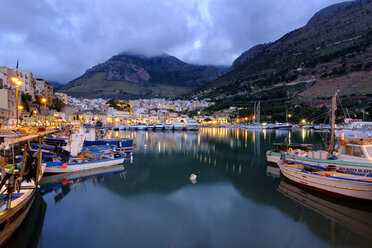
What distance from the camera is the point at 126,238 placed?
269 inches

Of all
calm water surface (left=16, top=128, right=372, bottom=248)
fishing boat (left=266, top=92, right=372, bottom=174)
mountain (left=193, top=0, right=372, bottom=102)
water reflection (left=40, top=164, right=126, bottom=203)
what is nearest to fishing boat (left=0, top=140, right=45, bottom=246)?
calm water surface (left=16, top=128, right=372, bottom=248)

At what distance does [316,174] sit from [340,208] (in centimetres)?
177

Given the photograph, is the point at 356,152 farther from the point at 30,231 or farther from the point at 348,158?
the point at 30,231

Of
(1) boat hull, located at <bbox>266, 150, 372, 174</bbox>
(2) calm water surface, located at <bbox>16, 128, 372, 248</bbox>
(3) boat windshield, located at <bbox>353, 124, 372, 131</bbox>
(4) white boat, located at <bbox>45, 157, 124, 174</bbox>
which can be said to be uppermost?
(3) boat windshield, located at <bbox>353, 124, 372, 131</bbox>

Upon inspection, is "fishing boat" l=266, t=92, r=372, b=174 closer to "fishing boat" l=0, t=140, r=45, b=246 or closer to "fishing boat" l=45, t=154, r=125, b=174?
"fishing boat" l=45, t=154, r=125, b=174

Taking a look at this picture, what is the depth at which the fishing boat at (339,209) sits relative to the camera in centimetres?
748

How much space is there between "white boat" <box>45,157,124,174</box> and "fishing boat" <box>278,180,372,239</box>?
11182mm

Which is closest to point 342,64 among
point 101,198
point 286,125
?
point 286,125

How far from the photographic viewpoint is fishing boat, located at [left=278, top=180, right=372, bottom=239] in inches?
295

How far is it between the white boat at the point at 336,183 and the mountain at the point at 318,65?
76.5m

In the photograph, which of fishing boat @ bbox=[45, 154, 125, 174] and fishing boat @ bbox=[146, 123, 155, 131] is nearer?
fishing boat @ bbox=[45, 154, 125, 174]

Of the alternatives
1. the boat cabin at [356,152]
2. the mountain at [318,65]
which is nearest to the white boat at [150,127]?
the boat cabin at [356,152]

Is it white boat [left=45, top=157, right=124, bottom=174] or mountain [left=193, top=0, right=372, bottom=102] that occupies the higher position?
mountain [left=193, top=0, right=372, bottom=102]

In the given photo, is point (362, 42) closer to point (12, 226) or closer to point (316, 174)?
point (316, 174)
